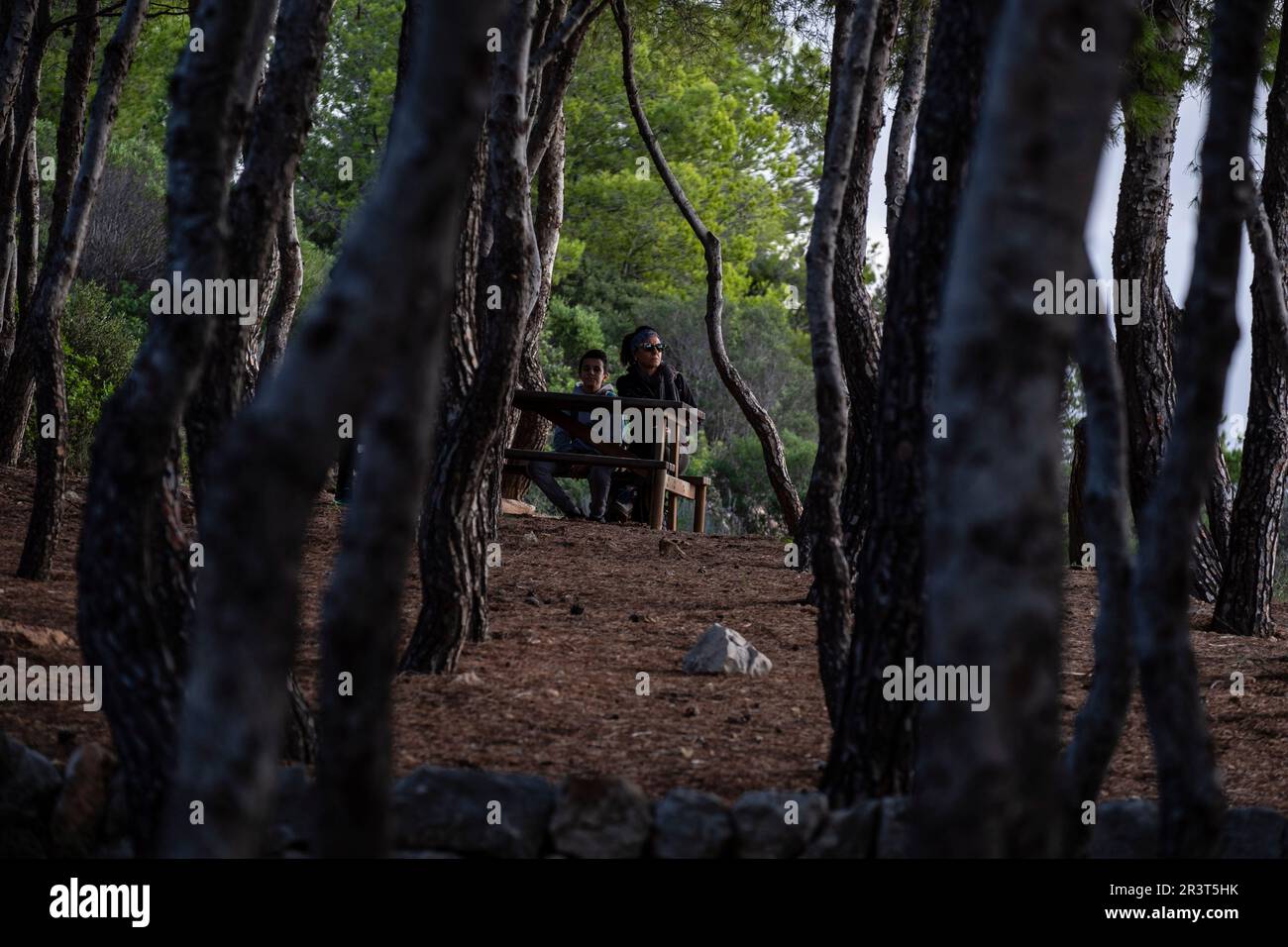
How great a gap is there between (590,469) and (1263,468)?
17.6ft

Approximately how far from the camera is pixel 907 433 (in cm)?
452

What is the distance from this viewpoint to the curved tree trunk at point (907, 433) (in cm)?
446

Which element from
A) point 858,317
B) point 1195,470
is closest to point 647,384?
point 858,317

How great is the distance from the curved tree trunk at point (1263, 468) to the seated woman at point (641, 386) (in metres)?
4.67

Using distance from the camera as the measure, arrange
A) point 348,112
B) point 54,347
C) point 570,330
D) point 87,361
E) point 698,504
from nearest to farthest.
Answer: point 54,347 < point 698,504 < point 87,361 < point 570,330 < point 348,112

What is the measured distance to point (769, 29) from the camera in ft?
43.9

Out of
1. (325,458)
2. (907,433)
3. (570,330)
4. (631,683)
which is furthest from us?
(570,330)

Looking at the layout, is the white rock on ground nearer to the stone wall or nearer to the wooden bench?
the stone wall

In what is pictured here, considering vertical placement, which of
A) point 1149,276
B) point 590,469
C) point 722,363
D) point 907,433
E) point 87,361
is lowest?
point 907,433

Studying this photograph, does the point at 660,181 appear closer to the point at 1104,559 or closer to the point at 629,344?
the point at 629,344

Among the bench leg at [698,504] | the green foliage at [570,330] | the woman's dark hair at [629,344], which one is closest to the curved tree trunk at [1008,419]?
the woman's dark hair at [629,344]

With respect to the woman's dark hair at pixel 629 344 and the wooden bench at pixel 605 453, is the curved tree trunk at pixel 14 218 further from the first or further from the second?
the woman's dark hair at pixel 629 344
